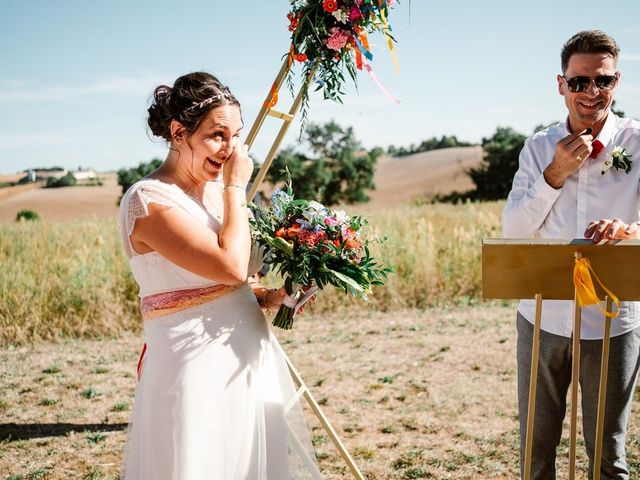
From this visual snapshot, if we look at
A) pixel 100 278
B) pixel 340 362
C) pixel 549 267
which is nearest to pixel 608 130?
pixel 549 267

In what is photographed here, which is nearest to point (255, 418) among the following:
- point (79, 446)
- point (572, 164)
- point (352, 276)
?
point (352, 276)

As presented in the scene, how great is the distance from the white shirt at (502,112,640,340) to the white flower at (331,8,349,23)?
1103 millimetres

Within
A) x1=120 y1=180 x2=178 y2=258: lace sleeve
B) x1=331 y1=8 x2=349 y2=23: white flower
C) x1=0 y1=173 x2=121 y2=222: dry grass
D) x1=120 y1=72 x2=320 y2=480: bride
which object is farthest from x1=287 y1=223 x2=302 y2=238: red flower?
x1=0 y1=173 x2=121 y2=222: dry grass

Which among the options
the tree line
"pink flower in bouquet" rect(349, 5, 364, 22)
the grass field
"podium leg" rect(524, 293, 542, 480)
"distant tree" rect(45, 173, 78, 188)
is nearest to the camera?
"podium leg" rect(524, 293, 542, 480)

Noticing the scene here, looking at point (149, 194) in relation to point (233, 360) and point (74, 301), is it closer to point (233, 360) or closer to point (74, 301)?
point (233, 360)

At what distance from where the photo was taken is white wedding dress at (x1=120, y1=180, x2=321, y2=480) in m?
2.53

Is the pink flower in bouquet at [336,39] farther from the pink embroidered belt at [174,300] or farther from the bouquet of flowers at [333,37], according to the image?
the pink embroidered belt at [174,300]

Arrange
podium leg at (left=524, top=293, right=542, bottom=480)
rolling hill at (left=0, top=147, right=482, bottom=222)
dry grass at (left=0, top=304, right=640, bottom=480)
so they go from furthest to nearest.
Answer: rolling hill at (left=0, top=147, right=482, bottom=222) → dry grass at (left=0, top=304, right=640, bottom=480) → podium leg at (left=524, top=293, right=542, bottom=480)

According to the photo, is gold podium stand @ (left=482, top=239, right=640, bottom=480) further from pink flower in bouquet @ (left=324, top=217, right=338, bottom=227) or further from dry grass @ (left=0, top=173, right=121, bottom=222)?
dry grass @ (left=0, top=173, right=121, bottom=222)

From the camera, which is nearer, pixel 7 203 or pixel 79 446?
pixel 79 446

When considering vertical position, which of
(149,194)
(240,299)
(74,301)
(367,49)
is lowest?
(74,301)

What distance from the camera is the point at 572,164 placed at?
281cm

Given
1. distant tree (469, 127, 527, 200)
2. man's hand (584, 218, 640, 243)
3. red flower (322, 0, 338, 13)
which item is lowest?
man's hand (584, 218, 640, 243)

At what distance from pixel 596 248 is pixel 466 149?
57605mm
